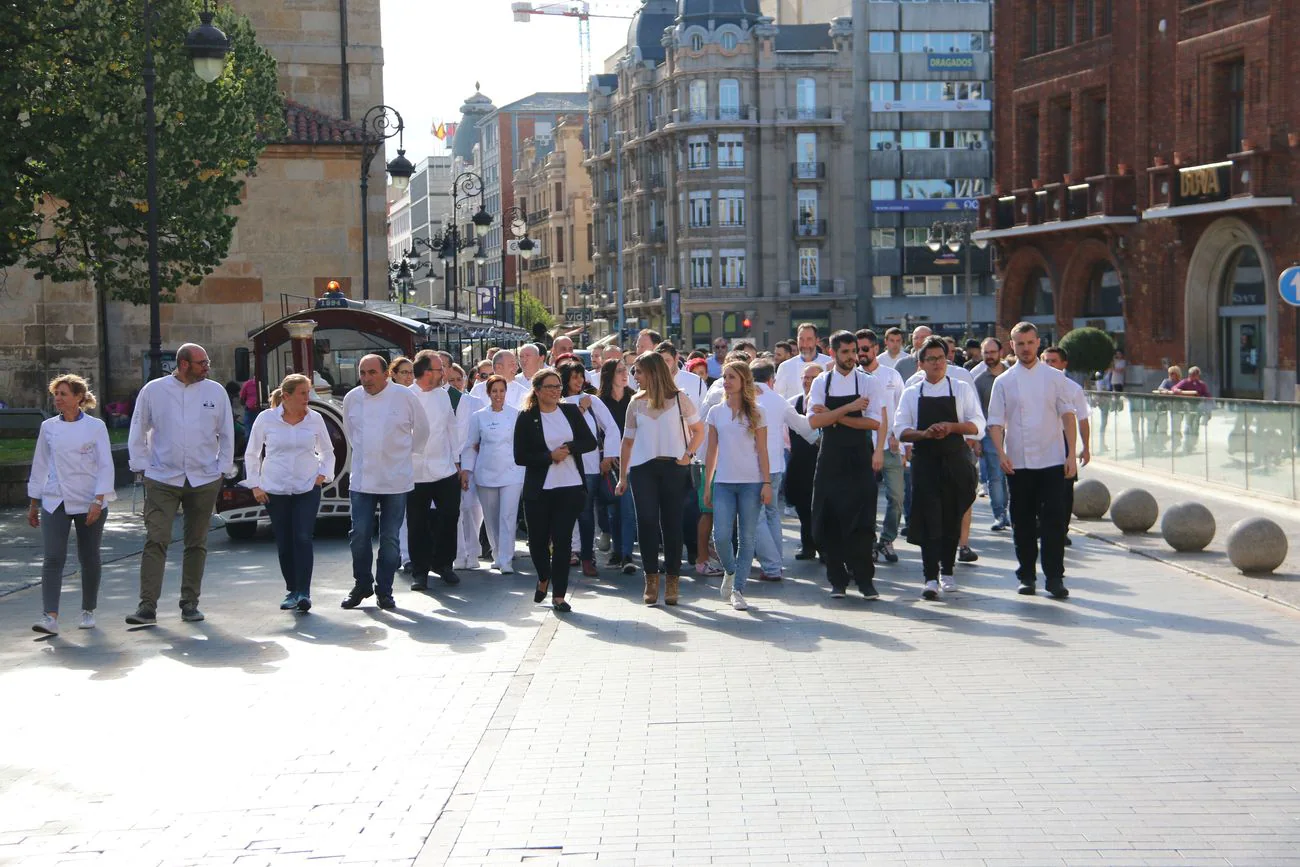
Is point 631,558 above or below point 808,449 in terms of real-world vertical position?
below

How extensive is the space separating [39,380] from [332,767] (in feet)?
96.8

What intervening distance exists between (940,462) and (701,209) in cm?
7280

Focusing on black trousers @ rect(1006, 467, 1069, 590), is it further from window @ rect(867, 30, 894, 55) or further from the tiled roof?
window @ rect(867, 30, 894, 55)

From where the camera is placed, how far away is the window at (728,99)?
8462 cm

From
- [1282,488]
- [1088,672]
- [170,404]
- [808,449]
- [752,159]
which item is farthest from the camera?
[752,159]

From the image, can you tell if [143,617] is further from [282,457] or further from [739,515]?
[739,515]

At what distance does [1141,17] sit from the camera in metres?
42.1

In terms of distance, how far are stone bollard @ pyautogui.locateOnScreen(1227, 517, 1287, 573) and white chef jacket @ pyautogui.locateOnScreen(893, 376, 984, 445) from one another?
7.96 feet

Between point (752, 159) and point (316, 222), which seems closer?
point (316, 222)

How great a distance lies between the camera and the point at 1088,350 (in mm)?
36625

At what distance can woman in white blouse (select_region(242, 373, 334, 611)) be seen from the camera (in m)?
12.6

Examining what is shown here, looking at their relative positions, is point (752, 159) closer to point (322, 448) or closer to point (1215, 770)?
point (322, 448)

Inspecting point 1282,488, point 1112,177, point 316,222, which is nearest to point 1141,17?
point 1112,177

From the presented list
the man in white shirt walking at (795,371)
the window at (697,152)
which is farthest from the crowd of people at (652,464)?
the window at (697,152)
